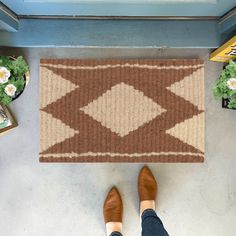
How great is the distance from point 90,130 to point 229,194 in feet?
2.32

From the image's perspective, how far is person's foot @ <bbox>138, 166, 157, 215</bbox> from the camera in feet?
5.07

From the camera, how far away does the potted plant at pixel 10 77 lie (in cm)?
132

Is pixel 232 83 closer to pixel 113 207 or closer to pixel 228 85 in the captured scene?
pixel 228 85

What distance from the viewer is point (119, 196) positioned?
5.22ft

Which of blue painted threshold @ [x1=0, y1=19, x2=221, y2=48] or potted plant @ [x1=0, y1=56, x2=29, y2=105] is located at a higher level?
blue painted threshold @ [x1=0, y1=19, x2=221, y2=48]

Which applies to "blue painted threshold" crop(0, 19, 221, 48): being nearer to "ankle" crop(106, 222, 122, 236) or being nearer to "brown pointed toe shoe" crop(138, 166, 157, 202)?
"brown pointed toe shoe" crop(138, 166, 157, 202)

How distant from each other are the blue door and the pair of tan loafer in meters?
0.70

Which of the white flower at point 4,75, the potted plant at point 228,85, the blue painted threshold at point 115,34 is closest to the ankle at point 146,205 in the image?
the potted plant at point 228,85

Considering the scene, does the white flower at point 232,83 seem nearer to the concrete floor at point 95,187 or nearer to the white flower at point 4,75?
the concrete floor at point 95,187

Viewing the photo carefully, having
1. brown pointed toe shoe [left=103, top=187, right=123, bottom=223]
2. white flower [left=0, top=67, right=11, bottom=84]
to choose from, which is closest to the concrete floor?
brown pointed toe shoe [left=103, top=187, right=123, bottom=223]

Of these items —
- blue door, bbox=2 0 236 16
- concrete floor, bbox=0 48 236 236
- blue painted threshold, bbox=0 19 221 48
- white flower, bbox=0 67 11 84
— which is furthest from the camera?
concrete floor, bbox=0 48 236 236

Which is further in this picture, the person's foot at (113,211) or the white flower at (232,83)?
the person's foot at (113,211)

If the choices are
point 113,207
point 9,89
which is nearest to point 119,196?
point 113,207

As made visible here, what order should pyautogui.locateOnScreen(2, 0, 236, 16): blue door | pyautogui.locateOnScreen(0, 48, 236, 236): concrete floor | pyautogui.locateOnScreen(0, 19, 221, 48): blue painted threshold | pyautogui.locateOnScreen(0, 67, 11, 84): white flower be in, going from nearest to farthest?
pyautogui.locateOnScreen(2, 0, 236, 16): blue door
pyautogui.locateOnScreen(0, 67, 11, 84): white flower
pyautogui.locateOnScreen(0, 19, 221, 48): blue painted threshold
pyautogui.locateOnScreen(0, 48, 236, 236): concrete floor
